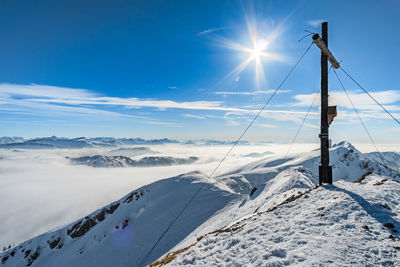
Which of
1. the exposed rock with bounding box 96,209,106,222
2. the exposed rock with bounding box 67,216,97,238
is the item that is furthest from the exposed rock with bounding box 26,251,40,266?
the exposed rock with bounding box 96,209,106,222

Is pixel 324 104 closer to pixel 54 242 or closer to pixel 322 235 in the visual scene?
pixel 322 235

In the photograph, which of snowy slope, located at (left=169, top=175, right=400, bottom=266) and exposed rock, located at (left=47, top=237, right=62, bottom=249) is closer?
snowy slope, located at (left=169, top=175, right=400, bottom=266)

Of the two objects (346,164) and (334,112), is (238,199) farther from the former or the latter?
(346,164)

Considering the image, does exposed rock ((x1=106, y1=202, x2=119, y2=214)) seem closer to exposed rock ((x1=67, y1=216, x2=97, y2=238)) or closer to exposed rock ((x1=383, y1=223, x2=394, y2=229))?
exposed rock ((x1=67, y1=216, x2=97, y2=238))

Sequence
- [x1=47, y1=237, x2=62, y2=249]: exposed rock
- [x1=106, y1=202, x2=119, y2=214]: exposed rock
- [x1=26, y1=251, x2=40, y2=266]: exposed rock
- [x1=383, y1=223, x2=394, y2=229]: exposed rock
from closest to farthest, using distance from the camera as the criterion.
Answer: [x1=383, y1=223, x2=394, y2=229]: exposed rock, [x1=106, y1=202, x2=119, y2=214]: exposed rock, [x1=26, y1=251, x2=40, y2=266]: exposed rock, [x1=47, y1=237, x2=62, y2=249]: exposed rock

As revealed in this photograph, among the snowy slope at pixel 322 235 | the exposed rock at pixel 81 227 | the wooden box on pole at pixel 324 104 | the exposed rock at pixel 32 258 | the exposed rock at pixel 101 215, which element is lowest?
the exposed rock at pixel 32 258

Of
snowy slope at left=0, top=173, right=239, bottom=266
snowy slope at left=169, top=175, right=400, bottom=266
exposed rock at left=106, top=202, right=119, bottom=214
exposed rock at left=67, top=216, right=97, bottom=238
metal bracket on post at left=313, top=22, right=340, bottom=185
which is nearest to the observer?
snowy slope at left=169, top=175, right=400, bottom=266

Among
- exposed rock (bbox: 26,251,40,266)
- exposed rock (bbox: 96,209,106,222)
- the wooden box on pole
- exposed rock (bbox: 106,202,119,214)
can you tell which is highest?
the wooden box on pole

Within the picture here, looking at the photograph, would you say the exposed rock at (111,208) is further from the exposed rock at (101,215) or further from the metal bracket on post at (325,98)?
the metal bracket on post at (325,98)

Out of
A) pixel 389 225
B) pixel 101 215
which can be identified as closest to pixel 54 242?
pixel 101 215

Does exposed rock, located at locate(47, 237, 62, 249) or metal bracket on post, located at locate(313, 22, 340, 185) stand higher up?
metal bracket on post, located at locate(313, 22, 340, 185)

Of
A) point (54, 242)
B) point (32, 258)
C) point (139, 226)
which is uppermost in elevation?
point (139, 226)

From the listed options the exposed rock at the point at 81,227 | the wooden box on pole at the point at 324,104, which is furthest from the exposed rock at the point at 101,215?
the wooden box on pole at the point at 324,104

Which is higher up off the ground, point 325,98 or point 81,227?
point 325,98
